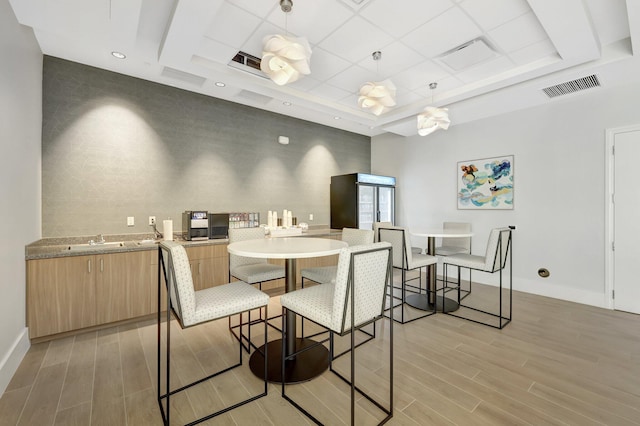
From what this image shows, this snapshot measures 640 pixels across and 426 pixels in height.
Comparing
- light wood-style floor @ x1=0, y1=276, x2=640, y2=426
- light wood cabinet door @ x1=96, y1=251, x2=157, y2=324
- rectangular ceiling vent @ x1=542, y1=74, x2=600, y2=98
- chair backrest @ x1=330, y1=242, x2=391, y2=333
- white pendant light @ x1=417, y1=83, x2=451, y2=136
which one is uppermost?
rectangular ceiling vent @ x1=542, y1=74, x2=600, y2=98

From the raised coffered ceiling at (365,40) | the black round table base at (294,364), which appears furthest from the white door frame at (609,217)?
the black round table base at (294,364)

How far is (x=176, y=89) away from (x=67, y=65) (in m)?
1.04

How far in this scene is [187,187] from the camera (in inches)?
143

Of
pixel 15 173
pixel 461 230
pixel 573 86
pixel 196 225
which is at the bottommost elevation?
pixel 461 230

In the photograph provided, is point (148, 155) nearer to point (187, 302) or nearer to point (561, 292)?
point (187, 302)

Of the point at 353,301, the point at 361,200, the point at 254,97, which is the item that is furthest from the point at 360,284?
the point at 361,200

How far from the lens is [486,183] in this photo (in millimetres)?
4391

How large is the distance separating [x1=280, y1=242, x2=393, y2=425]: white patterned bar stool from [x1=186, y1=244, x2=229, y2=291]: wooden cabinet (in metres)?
1.84

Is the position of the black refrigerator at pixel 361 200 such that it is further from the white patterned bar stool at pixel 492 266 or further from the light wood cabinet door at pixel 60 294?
the light wood cabinet door at pixel 60 294

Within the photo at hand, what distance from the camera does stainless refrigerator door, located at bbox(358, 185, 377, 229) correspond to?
4.86m

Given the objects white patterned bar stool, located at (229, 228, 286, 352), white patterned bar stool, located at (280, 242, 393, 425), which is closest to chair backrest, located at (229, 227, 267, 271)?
white patterned bar stool, located at (229, 228, 286, 352)

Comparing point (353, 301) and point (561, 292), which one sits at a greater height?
point (353, 301)

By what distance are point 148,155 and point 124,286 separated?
1560mm

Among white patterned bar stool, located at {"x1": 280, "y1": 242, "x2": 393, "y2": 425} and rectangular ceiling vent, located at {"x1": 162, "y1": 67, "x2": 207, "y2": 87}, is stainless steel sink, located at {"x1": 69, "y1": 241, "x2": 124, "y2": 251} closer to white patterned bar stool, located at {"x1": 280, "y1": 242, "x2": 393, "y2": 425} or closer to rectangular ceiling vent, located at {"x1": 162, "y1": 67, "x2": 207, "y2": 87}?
rectangular ceiling vent, located at {"x1": 162, "y1": 67, "x2": 207, "y2": 87}
